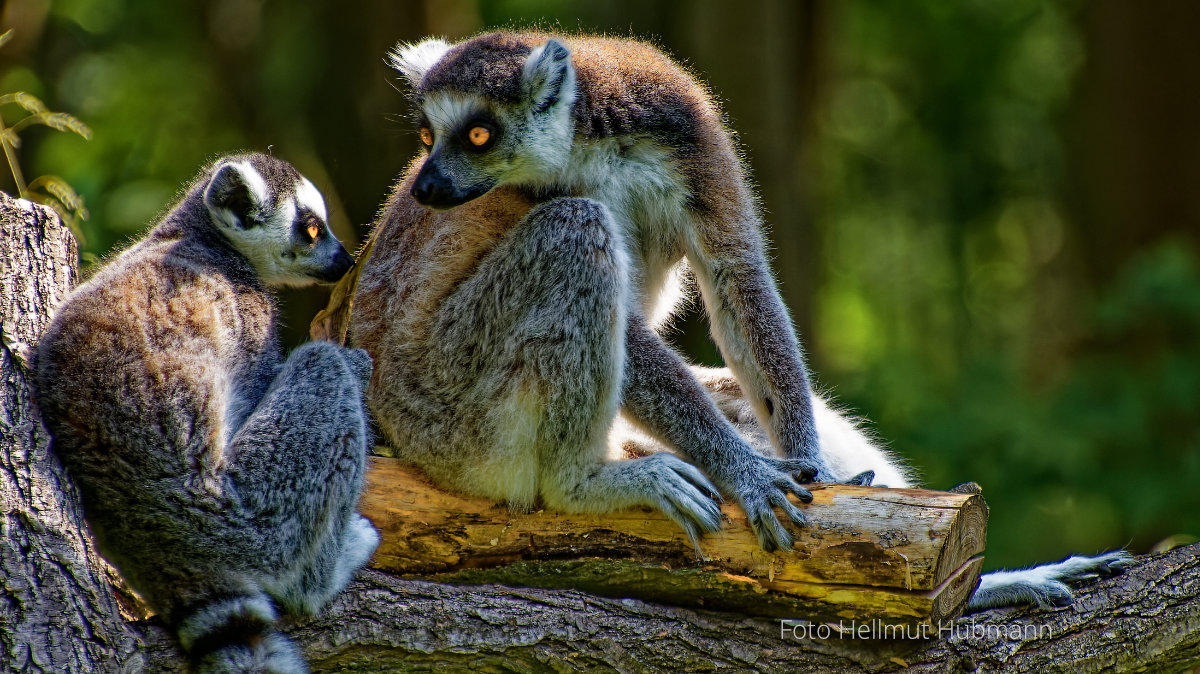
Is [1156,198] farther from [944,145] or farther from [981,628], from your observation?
[981,628]

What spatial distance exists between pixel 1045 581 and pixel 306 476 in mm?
3590

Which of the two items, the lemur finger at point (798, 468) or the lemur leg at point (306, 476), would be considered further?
the lemur finger at point (798, 468)

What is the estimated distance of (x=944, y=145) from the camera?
1727 centimetres

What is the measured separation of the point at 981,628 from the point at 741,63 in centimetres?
712

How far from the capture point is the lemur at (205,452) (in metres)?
4.09

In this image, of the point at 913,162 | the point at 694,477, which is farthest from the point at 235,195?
the point at 913,162

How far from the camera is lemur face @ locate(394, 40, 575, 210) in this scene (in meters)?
5.17

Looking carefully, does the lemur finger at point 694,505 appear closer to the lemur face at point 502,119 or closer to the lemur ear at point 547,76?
the lemur face at point 502,119

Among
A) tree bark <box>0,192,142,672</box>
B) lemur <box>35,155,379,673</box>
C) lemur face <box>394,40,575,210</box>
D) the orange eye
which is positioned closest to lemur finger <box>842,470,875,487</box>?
lemur face <box>394,40,575,210</box>

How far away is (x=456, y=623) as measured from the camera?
432cm

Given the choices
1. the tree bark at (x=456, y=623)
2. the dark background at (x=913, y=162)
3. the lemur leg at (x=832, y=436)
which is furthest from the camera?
the dark background at (x=913, y=162)

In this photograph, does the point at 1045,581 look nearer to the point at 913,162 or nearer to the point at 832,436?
the point at 832,436

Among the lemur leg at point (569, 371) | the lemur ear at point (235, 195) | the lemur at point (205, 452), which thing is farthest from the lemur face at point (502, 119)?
the lemur at point (205, 452)

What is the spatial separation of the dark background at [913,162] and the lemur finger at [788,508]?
147 inches
